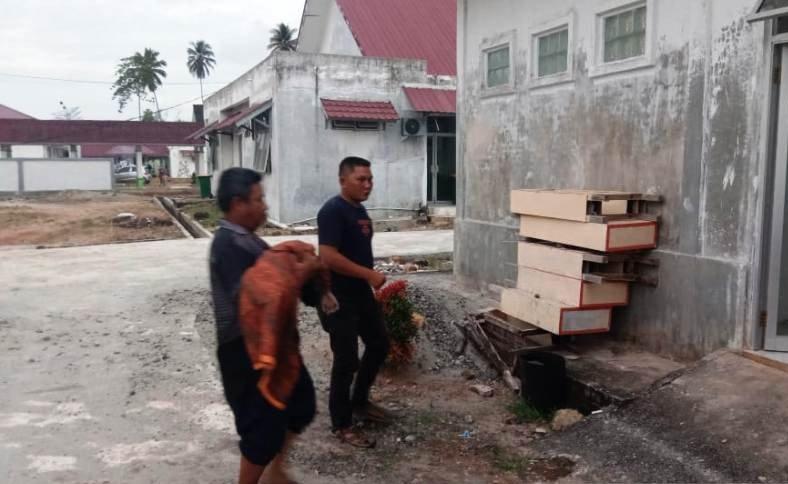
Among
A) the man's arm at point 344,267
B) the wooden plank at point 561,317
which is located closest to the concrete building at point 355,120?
the wooden plank at point 561,317

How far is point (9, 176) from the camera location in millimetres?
29672

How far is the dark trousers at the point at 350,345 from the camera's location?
4258 millimetres

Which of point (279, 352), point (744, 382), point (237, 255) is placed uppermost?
point (237, 255)

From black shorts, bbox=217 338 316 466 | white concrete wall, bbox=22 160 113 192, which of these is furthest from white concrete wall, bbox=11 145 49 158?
black shorts, bbox=217 338 316 466

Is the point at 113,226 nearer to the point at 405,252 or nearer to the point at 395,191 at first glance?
the point at 395,191

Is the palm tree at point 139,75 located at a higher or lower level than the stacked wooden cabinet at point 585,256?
higher

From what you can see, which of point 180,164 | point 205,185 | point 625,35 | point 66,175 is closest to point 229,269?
point 625,35

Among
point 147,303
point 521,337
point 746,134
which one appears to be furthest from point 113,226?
point 746,134

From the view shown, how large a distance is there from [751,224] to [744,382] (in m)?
1.14

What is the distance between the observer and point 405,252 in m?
12.7

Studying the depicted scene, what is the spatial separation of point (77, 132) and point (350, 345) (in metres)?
41.9

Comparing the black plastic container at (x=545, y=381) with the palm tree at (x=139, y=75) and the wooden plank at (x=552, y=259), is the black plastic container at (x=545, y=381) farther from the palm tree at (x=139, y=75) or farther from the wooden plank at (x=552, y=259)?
the palm tree at (x=139, y=75)

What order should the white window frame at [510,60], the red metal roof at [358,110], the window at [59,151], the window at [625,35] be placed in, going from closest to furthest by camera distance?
the window at [625,35], the white window frame at [510,60], the red metal roof at [358,110], the window at [59,151]

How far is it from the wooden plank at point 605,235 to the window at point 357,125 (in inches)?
473
